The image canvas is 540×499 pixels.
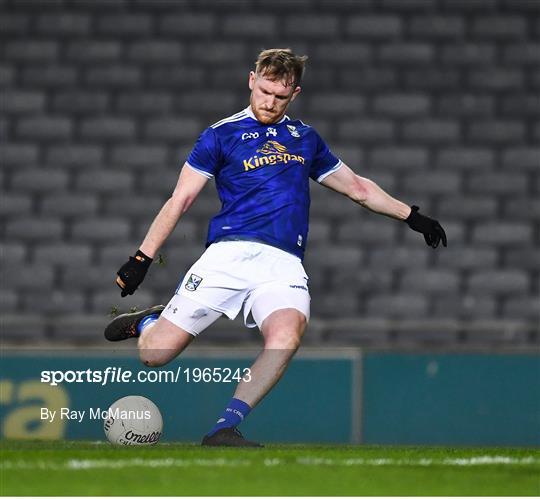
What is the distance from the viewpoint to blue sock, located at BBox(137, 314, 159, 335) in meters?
5.98

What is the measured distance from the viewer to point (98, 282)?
10.9m

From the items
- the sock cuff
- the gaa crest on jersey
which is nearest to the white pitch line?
the sock cuff

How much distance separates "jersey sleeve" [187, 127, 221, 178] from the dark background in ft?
16.3

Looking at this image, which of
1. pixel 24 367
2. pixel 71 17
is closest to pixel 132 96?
pixel 71 17

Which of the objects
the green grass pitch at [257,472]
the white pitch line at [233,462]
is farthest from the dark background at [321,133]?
the white pitch line at [233,462]

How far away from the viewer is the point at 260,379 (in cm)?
550

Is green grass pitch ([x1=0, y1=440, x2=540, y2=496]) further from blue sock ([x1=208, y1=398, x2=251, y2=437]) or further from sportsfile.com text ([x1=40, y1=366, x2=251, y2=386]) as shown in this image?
sportsfile.com text ([x1=40, y1=366, x2=251, y2=386])

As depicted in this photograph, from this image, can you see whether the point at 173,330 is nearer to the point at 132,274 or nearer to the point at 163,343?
the point at 163,343

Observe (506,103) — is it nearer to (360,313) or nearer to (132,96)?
(360,313)

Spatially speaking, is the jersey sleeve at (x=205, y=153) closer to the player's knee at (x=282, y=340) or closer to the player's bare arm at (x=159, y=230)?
the player's bare arm at (x=159, y=230)

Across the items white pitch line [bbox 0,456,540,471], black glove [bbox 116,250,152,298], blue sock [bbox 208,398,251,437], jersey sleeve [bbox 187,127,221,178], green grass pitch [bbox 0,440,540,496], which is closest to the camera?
green grass pitch [bbox 0,440,540,496]

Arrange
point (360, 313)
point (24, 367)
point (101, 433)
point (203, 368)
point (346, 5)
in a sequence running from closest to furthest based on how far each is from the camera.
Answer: point (101, 433) → point (203, 368) → point (24, 367) → point (360, 313) → point (346, 5)

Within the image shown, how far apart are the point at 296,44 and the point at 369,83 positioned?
67 cm

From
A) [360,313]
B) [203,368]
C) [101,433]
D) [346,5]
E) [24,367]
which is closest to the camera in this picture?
[101,433]
